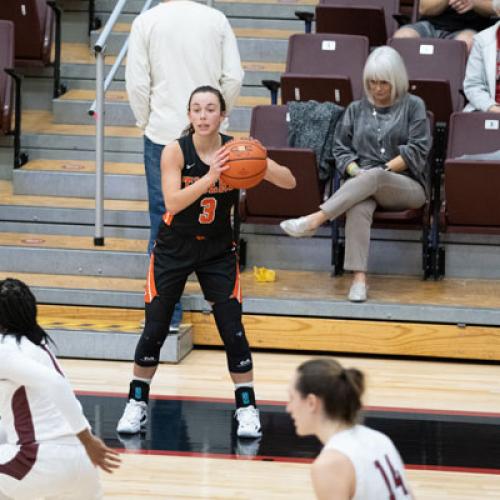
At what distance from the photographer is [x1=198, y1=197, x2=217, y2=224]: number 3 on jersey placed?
448 centimetres

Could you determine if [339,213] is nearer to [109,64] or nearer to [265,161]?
[265,161]

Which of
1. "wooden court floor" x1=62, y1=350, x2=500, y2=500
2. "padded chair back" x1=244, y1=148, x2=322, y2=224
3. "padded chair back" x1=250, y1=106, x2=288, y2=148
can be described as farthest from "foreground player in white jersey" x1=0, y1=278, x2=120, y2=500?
"padded chair back" x1=250, y1=106, x2=288, y2=148

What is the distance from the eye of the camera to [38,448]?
3146mm

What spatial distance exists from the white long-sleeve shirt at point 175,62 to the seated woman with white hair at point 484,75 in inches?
59.6

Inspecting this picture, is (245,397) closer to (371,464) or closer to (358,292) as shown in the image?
(358,292)

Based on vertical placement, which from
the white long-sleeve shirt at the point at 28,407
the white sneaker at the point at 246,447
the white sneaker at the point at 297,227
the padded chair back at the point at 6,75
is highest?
the padded chair back at the point at 6,75

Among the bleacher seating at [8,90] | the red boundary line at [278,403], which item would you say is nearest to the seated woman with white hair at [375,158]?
the red boundary line at [278,403]

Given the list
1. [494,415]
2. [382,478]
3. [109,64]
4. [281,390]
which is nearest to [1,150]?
[109,64]

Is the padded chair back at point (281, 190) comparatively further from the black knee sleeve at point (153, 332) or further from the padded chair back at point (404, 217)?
the black knee sleeve at point (153, 332)

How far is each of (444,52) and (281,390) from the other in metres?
2.48

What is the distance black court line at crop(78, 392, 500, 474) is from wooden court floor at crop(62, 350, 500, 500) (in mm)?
76

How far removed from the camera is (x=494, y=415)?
4902mm

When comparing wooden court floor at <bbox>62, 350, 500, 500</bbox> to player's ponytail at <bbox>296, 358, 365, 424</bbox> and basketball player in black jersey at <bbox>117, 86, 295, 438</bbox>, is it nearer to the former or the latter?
basketball player in black jersey at <bbox>117, 86, 295, 438</bbox>

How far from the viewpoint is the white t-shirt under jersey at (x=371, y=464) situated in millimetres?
2422
